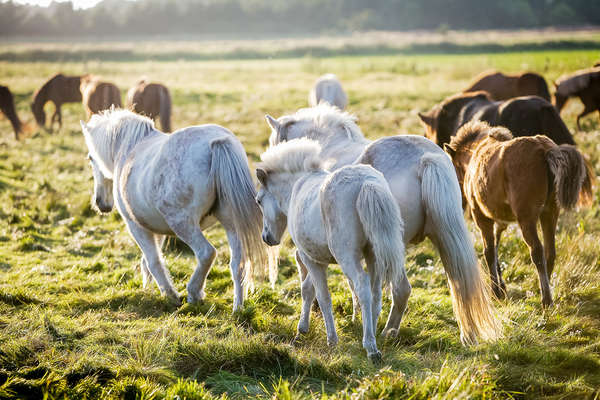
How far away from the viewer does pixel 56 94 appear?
19469 millimetres

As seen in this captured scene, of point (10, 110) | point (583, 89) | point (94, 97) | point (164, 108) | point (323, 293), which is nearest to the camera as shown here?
point (323, 293)

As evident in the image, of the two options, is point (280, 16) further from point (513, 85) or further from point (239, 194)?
point (239, 194)

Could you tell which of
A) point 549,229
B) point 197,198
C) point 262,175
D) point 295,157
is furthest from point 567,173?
point 197,198

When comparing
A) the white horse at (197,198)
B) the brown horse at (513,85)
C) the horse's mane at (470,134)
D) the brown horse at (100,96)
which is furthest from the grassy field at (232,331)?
the brown horse at (513,85)

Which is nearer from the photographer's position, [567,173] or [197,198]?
[567,173]

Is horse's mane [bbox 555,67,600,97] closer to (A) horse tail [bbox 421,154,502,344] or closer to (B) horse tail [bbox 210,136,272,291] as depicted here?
(A) horse tail [bbox 421,154,502,344]

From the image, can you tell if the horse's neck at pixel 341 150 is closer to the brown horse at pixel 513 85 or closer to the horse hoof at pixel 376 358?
the horse hoof at pixel 376 358

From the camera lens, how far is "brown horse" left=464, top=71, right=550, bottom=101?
14922mm

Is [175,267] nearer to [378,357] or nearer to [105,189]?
[105,189]

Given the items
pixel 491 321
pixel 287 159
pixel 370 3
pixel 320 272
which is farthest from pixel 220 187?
pixel 370 3

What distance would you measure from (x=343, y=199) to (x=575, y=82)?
1351 cm

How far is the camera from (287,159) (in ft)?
14.9

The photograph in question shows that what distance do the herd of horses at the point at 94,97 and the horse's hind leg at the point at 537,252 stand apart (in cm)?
1001

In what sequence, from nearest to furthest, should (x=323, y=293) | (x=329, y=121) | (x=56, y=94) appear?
(x=323, y=293)
(x=329, y=121)
(x=56, y=94)
